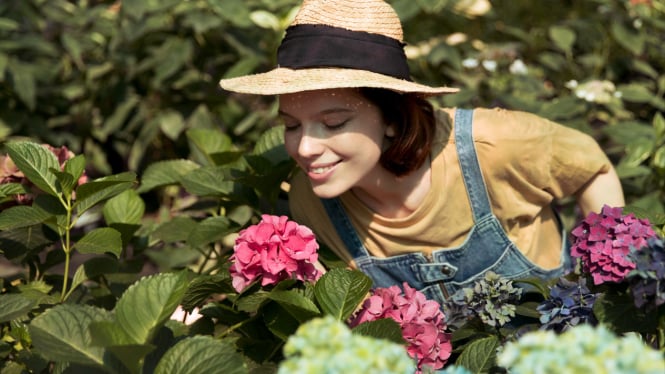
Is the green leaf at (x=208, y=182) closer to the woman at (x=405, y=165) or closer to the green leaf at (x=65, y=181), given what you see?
the woman at (x=405, y=165)

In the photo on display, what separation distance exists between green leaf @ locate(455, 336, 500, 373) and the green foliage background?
471mm

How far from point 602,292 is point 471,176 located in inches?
26.5

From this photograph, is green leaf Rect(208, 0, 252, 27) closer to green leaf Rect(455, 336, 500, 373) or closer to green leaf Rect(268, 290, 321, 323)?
green leaf Rect(268, 290, 321, 323)

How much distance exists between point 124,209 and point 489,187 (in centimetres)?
86

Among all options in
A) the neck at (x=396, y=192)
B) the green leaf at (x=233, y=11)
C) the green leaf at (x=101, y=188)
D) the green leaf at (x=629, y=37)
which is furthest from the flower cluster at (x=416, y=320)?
the green leaf at (x=629, y=37)

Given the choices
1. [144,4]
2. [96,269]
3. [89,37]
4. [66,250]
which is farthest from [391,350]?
[89,37]

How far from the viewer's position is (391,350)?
987 millimetres

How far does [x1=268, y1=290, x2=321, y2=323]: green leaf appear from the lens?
5.09 ft

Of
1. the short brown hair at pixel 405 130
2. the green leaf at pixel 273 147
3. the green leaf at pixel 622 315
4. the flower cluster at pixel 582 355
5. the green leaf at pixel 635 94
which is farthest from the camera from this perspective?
the green leaf at pixel 635 94

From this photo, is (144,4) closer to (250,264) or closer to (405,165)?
(405,165)

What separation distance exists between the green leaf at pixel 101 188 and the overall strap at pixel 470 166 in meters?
0.78

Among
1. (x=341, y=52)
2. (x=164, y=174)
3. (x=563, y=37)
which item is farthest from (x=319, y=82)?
(x=563, y=37)

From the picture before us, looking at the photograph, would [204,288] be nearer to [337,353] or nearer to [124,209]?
[124,209]

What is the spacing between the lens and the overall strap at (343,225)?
2297 mm
